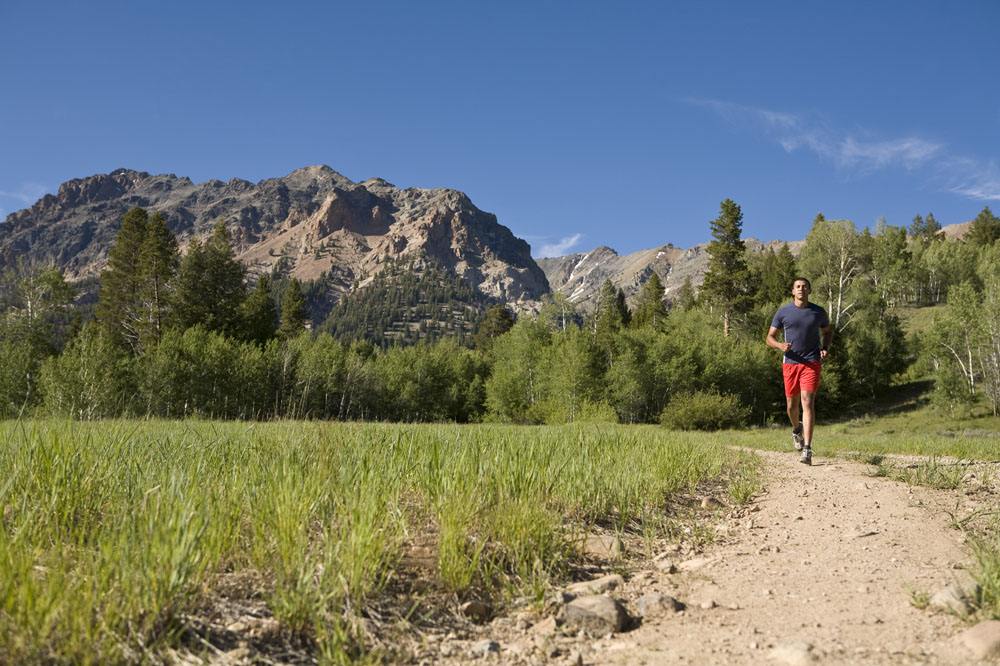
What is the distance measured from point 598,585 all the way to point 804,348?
6.32 metres

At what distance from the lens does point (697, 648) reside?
90.9 inches

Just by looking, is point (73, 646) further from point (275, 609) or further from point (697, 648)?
point (697, 648)

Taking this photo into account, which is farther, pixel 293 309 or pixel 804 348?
pixel 293 309

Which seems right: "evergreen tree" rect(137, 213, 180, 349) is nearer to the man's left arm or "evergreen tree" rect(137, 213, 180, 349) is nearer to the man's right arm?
the man's right arm

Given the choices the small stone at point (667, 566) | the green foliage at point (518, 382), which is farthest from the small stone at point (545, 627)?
the green foliage at point (518, 382)

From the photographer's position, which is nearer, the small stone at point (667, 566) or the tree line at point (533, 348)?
the small stone at point (667, 566)

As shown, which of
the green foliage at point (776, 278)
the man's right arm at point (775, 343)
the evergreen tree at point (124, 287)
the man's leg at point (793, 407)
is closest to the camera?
the man's right arm at point (775, 343)

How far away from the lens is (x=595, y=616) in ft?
8.50

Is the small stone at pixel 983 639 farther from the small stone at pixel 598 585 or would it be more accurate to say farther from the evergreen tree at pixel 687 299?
the evergreen tree at pixel 687 299

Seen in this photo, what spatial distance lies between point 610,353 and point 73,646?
5115cm

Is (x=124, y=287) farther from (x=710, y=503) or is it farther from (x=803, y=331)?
(x=710, y=503)

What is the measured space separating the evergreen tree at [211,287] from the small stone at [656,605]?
166 ft

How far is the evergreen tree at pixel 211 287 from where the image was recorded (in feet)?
161

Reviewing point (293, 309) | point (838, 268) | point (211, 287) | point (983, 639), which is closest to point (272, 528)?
point (983, 639)
